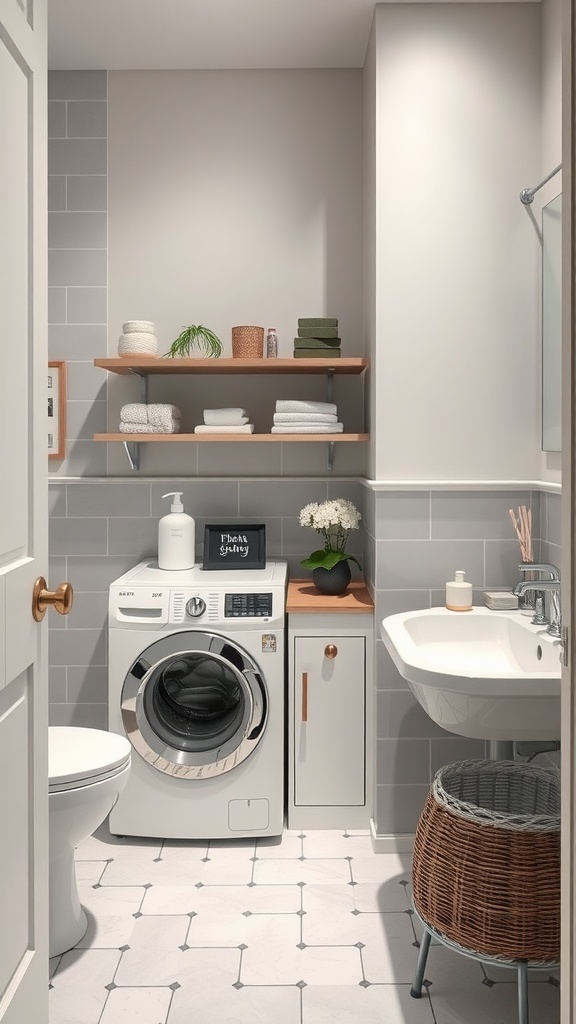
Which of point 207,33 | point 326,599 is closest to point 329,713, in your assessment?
point 326,599

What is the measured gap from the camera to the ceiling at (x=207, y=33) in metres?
2.75

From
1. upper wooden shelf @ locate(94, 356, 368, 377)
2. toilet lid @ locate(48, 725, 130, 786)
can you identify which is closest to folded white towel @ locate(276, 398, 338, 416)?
upper wooden shelf @ locate(94, 356, 368, 377)

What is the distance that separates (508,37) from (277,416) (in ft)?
4.75

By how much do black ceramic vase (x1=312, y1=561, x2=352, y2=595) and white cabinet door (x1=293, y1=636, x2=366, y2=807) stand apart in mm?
206

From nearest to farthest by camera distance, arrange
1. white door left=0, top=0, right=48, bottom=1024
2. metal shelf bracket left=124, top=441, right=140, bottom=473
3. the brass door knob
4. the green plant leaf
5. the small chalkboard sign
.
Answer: white door left=0, top=0, right=48, bottom=1024 → the brass door knob → the green plant leaf → the small chalkboard sign → metal shelf bracket left=124, top=441, right=140, bottom=473

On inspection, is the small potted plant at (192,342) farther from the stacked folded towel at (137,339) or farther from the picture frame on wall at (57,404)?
the picture frame on wall at (57,404)

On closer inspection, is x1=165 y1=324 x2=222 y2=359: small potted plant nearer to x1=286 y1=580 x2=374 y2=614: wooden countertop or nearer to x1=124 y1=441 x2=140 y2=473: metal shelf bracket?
x1=124 y1=441 x2=140 y2=473: metal shelf bracket

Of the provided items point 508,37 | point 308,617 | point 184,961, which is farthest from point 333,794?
point 508,37

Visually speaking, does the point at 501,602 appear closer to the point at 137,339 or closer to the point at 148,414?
the point at 148,414

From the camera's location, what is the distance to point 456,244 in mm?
2736

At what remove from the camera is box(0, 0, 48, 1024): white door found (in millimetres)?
1243

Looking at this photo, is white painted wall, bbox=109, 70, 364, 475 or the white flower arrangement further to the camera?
white painted wall, bbox=109, 70, 364, 475

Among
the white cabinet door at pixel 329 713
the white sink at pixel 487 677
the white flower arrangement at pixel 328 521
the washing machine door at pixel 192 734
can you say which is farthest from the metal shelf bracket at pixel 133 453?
the white sink at pixel 487 677

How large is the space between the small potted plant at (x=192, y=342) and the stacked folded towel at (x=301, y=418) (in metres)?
0.33
